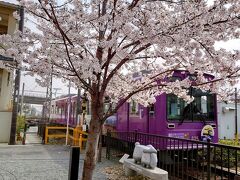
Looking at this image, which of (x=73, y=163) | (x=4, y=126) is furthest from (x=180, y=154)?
(x=4, y=126)

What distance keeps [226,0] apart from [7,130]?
37.3ft

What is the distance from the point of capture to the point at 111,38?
3.51 meters

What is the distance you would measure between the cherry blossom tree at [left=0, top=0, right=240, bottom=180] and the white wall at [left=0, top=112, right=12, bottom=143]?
9105 millimetres

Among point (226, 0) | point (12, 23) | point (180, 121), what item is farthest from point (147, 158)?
point (12, 23)

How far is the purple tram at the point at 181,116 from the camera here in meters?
7.54

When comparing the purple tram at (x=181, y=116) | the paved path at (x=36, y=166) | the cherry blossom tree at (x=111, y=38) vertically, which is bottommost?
the paved path at (x=36, y=166)

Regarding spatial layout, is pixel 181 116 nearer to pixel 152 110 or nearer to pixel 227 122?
pixel 152 110

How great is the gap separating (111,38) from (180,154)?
4.52 m

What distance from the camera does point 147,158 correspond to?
5336 millimetres

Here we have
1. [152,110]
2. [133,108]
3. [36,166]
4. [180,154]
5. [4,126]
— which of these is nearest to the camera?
[180,154]

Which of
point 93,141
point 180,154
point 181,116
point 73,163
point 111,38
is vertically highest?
point 111,38

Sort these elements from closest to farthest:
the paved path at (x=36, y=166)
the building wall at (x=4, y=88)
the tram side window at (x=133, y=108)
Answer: the paved path at (x=36, y=166) < the tram side window at (x=133, y=108) < the building wall at (x=4, y=88)

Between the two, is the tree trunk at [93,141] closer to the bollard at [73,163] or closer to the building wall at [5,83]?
the bollard at [73,163]

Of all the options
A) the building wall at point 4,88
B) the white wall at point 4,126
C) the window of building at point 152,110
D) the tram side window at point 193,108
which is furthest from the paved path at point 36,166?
the building wall at point 4,88
